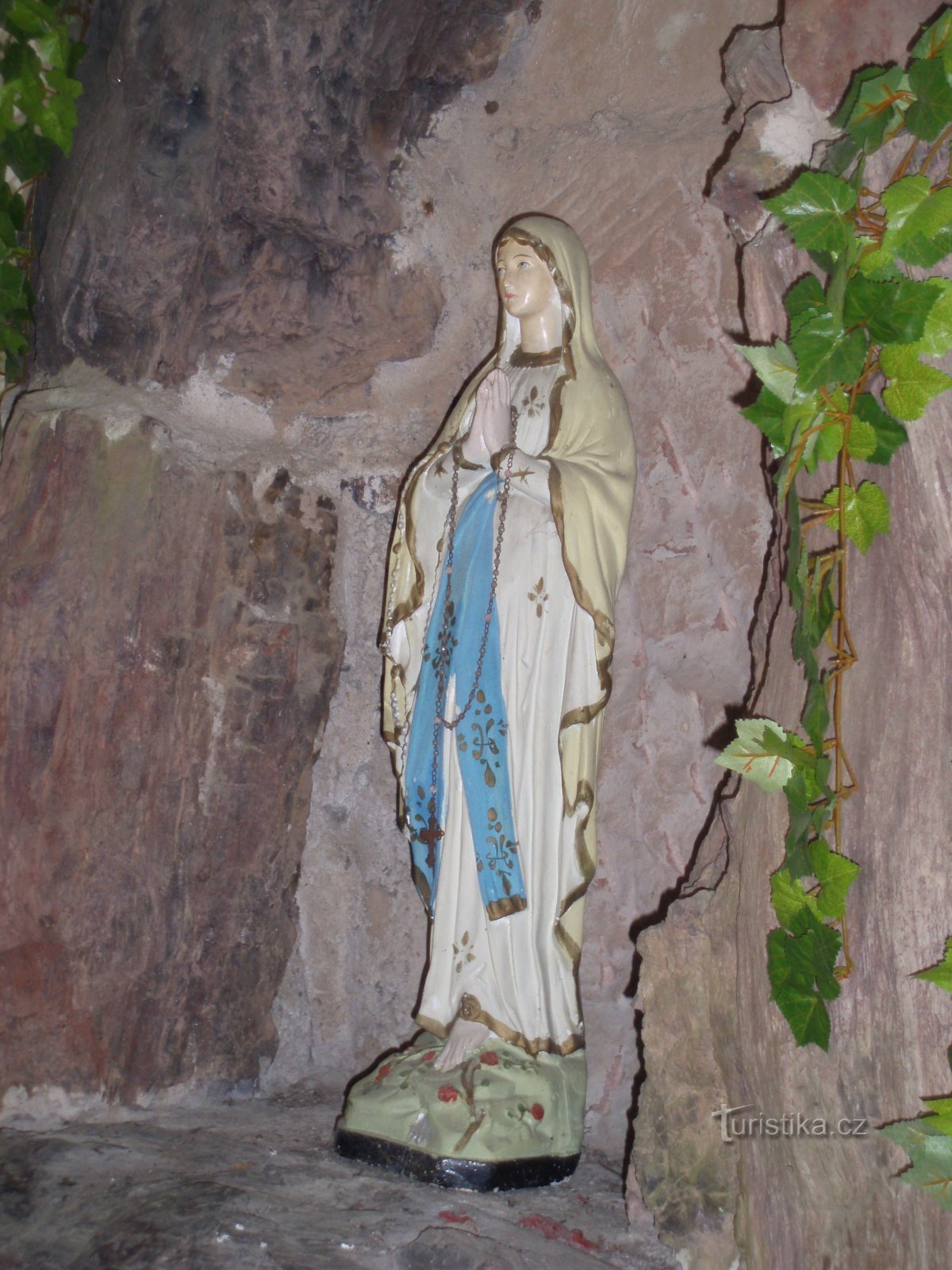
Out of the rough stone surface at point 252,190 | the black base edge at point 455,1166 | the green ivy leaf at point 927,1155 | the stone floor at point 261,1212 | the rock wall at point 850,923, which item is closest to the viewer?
the green ivy leaf at point 927,1155

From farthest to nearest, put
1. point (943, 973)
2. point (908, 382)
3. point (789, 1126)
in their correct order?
point (789, 1126) < point (908, 382) < point (943, 973)

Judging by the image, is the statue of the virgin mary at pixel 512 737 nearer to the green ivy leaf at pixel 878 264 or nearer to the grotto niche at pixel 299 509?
the grotto niche at pixel 299 509

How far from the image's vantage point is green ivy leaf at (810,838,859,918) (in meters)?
1.34

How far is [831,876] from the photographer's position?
1.35m

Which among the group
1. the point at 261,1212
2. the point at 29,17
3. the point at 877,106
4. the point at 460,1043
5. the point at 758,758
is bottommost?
the point at 261,1212

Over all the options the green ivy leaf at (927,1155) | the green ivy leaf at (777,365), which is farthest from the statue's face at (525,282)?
the green ivy leaf at (927,1155)

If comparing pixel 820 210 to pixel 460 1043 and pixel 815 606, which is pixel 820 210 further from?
pixel 460 1043

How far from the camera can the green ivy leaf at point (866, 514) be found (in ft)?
4.40

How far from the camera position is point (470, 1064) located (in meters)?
2.23

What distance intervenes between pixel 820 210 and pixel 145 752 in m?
1.82

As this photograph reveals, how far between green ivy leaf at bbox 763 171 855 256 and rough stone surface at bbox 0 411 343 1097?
1703 millimetres

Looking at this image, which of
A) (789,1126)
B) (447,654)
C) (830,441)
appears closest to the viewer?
(830,441)

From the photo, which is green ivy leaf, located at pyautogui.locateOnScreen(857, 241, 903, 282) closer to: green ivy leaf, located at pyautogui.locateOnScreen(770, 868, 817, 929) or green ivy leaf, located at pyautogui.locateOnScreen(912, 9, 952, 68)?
green ivy leaf, located at pyautogui.locateOnScreen(912, 9, 952, 68)

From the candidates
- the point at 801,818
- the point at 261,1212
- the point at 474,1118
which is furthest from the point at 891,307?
the point at 261,1212
